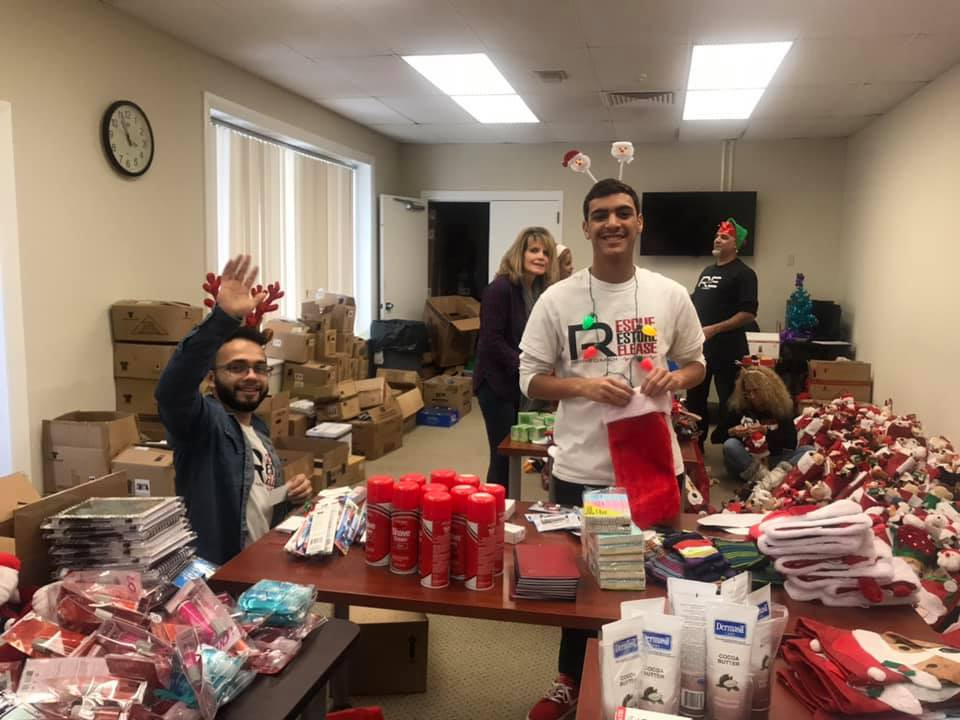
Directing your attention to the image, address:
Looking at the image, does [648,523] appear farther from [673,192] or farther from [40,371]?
[673,192]

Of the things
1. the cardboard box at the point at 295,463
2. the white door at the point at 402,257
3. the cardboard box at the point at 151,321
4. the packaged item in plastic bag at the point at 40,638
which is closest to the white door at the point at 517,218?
the white door at the point at 402,257

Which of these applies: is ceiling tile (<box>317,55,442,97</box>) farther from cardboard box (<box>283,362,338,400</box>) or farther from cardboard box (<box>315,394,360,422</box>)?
cardboard box (<box>315,394,360,422</box>)

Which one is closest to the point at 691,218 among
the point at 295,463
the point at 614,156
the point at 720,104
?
the point at 720,104

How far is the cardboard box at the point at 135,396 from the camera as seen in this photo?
3.66 m

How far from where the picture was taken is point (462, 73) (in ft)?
15.6

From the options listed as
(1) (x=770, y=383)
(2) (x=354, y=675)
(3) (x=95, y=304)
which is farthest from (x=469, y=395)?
(2) (x=354, y=675)

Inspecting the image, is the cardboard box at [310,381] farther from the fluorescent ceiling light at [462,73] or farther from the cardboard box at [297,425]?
the fluorescent ceiling light at [462,73]

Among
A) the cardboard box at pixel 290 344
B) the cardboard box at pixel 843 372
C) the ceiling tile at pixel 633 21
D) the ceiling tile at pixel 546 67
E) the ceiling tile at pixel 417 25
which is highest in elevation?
the ceiling tile at pixel 546 67

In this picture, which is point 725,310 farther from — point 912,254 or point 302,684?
point 302,684

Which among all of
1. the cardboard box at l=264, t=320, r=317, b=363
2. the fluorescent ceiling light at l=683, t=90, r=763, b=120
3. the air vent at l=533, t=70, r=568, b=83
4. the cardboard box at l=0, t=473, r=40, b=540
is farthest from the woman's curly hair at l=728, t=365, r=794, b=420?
the cardboard box at l=0, t=473, r=40, b=540

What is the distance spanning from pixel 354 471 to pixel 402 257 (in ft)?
10.8

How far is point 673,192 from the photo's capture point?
7113mm

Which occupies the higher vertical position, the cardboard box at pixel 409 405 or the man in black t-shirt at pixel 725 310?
the man in black t-shirt at pixel 725 310

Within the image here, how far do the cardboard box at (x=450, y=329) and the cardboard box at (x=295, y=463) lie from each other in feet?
11.1
